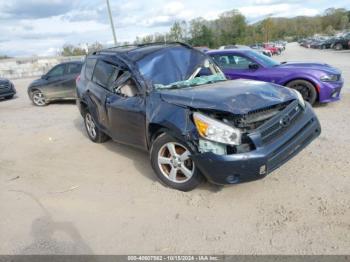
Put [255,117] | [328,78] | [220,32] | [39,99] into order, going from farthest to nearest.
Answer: [220,32] → [39,99] → [328,78] → [255,117]

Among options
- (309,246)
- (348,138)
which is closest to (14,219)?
(309,246)

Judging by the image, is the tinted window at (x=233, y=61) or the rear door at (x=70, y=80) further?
the rear door at (x=70, y=80)

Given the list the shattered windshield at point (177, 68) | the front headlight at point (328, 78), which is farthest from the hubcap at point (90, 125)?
the front headlight at point (328, 78)

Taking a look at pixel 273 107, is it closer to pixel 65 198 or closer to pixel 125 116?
pixel 125 116

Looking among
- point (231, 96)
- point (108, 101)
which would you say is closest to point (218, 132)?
point (231, 96)

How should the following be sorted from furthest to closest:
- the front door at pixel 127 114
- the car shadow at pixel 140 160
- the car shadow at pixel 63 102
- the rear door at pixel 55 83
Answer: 1. the car shadow at pixel 63 102
2. the rear door at pixel 55 83
3. the front door at pixel 127 114
4. the car shadow at pixel 140 160

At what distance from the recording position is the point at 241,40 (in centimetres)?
7019

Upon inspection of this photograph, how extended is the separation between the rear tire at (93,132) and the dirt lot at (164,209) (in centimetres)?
59

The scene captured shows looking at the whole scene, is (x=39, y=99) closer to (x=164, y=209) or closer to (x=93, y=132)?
(x=93, y=132)

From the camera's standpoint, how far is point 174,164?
394cm

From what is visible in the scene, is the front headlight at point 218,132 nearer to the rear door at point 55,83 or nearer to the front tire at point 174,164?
the front tire at point 174,164

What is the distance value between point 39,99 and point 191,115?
1006 centimetres

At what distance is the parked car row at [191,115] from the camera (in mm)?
3375

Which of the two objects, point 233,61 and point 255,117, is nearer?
point 255,117
